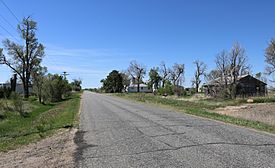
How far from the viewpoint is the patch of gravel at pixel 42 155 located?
804 cm

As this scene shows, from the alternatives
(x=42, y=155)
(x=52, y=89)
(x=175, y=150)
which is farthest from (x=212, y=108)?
(x=52, y=89)

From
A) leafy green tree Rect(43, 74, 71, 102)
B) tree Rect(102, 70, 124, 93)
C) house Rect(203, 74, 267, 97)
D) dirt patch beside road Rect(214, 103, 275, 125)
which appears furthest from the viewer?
tree Rect(102, 70, 124, 93)

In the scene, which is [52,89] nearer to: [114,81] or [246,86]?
[246,86]

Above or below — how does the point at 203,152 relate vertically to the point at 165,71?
below

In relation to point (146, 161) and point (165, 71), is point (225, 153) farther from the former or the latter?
point (165, 71)

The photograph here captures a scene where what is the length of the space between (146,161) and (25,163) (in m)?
3.27

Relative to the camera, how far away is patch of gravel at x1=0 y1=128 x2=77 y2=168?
804cm

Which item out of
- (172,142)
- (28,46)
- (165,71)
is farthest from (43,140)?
(165,71)

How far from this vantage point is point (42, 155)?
9.35 metres

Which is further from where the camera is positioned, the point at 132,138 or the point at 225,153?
the point at 132,138

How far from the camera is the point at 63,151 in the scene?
9.63 m

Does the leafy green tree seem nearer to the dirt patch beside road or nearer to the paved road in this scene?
the dirt patch beside road

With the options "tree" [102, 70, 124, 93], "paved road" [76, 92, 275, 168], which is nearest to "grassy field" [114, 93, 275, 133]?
"paved road" [76, 92, 275, 168]

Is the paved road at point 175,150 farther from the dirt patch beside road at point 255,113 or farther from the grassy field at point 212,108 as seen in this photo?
the dirt patch beside road at point 255,113
